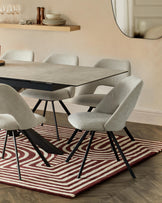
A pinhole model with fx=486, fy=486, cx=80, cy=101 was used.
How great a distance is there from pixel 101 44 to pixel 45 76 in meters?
1.84

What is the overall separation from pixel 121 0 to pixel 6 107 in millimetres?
2618

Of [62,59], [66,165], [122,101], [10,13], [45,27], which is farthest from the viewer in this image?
[10,13]

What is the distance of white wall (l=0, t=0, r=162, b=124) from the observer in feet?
18.5

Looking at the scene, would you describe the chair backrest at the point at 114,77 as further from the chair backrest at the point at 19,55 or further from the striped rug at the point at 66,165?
the chair backrest at the point at 19,55

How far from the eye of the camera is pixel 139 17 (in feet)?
18.4

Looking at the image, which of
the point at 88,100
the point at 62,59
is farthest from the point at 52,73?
the point at 62,59

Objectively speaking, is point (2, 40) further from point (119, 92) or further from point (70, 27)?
point (119, 92)

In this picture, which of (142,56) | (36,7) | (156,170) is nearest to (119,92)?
(156,170)

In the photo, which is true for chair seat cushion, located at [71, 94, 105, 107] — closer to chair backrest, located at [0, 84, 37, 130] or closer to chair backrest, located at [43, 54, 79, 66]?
chair backrest, located at [43, 54, 79, 66]

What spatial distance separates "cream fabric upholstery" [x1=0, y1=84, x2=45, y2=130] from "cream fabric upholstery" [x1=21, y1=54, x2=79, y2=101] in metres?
1.11

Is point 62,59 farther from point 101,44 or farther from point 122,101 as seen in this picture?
point 122,101

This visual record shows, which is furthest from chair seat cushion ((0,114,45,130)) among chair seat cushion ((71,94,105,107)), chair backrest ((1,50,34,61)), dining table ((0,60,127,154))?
chair backrest ((1,50,34,61))

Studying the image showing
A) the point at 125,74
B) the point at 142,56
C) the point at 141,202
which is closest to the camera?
the point at 141,202

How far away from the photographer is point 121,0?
5676mm
